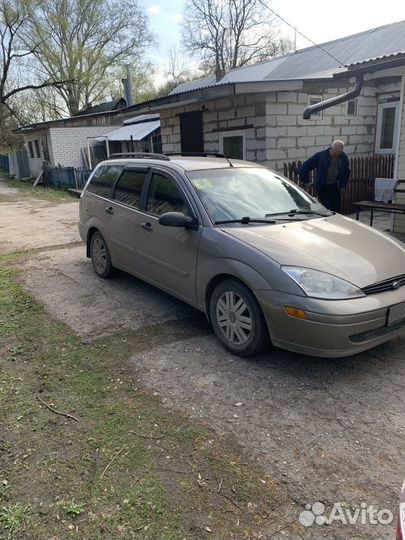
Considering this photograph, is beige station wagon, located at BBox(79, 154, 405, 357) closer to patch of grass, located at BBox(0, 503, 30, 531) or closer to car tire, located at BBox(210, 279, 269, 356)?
car tire, located at BBox(210, 279, 269, 356)

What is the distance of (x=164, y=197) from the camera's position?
15.0 ft

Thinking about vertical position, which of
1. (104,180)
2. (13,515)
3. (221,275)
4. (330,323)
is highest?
(104,180)

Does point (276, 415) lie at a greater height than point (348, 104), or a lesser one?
lesser

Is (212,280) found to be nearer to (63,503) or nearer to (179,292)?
(179,292)

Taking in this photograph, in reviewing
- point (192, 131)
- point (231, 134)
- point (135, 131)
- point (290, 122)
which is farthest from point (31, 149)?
point (290, 122)

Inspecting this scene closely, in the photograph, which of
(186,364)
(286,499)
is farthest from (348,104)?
(286,499)

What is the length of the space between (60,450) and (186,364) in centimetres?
128

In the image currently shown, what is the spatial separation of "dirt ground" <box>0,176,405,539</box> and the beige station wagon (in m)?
0.27

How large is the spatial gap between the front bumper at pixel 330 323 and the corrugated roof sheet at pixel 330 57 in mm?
10080

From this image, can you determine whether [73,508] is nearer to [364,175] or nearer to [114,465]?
[114,465]

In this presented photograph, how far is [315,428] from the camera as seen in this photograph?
2787 mm

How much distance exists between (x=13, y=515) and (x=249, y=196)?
3266 mm

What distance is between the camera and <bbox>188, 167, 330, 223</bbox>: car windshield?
411 cm

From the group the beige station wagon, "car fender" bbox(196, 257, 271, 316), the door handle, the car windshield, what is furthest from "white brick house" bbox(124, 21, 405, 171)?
"car fender" bbox(196, 257, 271, 316)
